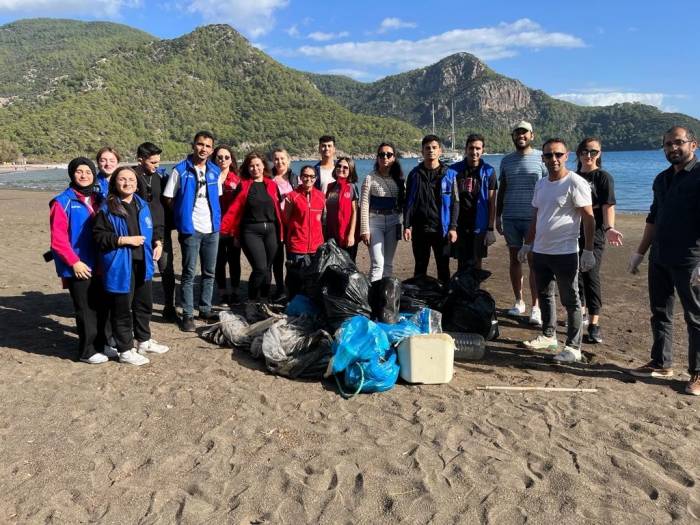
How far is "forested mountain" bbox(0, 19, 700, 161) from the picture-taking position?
95125 mm

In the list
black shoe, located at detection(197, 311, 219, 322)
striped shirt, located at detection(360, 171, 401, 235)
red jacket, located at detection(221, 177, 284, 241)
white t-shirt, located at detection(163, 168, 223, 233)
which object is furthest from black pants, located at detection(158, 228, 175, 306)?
striped shirt, located at detection(360, 171, 401, 235)

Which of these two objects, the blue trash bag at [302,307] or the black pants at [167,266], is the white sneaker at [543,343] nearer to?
the blue trash bag at [302,307]

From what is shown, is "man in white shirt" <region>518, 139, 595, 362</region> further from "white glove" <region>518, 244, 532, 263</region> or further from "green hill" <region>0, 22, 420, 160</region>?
"green hill" <region>0, 22, 420, 160</region>

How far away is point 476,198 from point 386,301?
1.79 meters

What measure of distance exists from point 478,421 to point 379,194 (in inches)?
113

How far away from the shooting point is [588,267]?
4582mm

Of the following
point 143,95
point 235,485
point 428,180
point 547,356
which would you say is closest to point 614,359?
point 547,356

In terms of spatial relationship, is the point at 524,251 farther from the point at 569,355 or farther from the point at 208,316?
the point at 208,316

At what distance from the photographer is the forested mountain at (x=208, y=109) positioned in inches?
3745

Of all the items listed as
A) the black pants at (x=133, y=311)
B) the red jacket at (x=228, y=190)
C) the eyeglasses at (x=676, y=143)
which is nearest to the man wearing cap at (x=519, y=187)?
the eyeglasses at (x=676, y=143)

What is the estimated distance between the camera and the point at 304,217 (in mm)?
5680

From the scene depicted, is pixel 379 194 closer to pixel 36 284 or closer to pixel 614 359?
pixel 614 359

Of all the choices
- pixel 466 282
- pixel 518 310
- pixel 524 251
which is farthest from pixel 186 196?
pixel 518 310

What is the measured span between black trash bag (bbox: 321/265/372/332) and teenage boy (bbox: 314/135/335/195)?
5.00 feet
